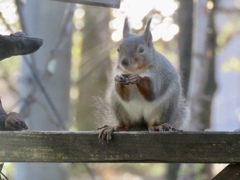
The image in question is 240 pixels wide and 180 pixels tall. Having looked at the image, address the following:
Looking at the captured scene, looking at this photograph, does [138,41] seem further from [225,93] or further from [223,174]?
[225,93]

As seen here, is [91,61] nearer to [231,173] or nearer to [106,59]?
[106,59]

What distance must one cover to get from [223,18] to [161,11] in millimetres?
10605

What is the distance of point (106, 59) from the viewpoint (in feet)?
32.0

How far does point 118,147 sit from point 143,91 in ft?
3.10

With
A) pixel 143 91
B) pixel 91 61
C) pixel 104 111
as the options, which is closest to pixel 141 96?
pixel 143 91

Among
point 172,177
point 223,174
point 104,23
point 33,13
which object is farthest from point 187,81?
→ point 104,23

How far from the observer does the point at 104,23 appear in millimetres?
11891

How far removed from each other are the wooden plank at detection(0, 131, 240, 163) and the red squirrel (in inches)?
34.8

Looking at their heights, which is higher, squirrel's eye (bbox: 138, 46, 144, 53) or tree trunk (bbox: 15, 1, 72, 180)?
squirrel's eye (bbox: 138, 46, 144, 53)

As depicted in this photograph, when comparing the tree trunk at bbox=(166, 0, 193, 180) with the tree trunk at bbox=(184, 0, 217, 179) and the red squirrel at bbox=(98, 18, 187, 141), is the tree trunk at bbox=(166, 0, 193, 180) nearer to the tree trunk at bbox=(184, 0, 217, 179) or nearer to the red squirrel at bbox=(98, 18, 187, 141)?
the tree trunk at bbox=(184, 0, 217, 179)

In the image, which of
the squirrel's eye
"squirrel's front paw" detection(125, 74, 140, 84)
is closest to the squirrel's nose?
the squirrel's eye

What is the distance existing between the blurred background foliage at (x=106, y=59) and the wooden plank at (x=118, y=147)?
135 cm

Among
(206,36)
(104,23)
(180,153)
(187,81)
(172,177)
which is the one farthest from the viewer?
(104,23)

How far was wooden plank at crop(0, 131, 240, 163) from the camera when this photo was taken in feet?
7.22
